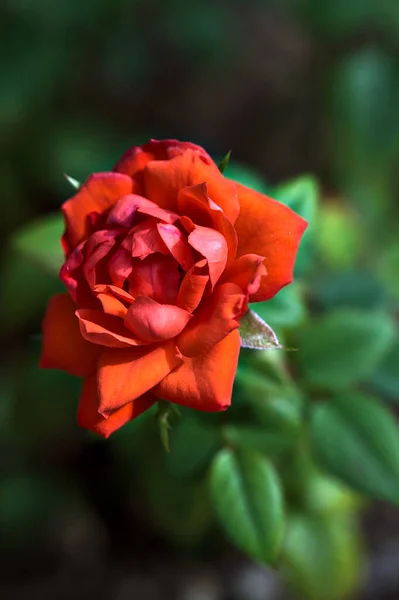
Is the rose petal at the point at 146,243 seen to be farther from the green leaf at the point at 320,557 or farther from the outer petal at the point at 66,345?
the green leaf at the point at 320,557

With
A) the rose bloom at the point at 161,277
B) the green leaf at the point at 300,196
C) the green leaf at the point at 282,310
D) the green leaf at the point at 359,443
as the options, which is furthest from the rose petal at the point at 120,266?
the green leaf at the point at 359,443

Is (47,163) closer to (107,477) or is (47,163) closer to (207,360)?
(107,477)

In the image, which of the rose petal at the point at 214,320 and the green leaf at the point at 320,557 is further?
the green leaf at the point at 320,557

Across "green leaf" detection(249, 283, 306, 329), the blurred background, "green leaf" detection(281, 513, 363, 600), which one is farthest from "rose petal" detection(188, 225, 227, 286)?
"green leaf" detection(281, 513, 363, 600)

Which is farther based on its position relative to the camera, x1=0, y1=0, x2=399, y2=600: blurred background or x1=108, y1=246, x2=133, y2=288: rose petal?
x1=0, y1=0, x2=399, y2=600: blurred background

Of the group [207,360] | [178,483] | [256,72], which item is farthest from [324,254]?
[207,360]

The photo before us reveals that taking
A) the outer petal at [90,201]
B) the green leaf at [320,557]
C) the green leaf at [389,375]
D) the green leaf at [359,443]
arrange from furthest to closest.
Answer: the green leaf at [320,557]
the green leaf at [389,375]
the green leaf at [359,443]
the outer petal at [90,201]

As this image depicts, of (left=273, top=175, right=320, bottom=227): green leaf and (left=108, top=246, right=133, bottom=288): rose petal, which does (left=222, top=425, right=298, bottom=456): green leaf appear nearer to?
(left=273, top=175, right=320, bottom=227): green leaf
